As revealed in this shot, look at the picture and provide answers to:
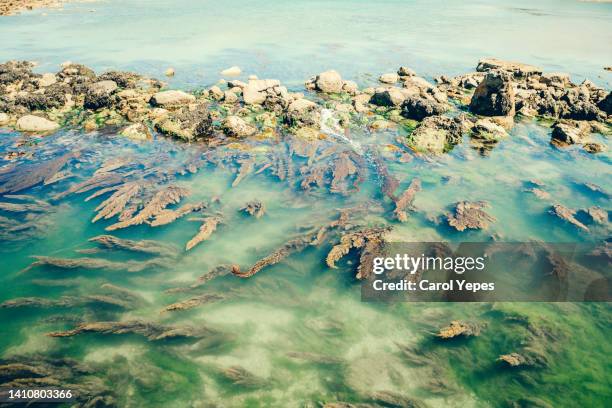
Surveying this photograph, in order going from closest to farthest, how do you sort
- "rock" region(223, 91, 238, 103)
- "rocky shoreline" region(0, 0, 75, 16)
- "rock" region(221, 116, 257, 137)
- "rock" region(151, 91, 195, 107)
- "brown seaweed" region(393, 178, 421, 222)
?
"brown seaweed" region(393, 178, 421, 222) < "rock" region(221, 116, 257, 137) < "rock" region(151, 91, 195, 107) < "rock" region(223, 91, 238, 103) < "rocky shoreline" region(0, 0, 75, 16)

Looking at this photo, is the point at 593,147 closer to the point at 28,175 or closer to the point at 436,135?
the point at 436,135

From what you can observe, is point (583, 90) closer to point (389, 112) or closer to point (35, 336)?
point (389, 112)

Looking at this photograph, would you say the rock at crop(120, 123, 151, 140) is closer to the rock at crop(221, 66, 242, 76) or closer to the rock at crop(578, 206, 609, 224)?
the rock at crop(221, 66, 242, 76)

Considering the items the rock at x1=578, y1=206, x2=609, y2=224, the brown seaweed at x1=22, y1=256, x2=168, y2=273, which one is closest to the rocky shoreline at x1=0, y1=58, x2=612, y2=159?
the rock at x1=578, y1=206, x2=609, y2=224

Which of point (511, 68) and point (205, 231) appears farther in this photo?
Answer: point (511, 68)

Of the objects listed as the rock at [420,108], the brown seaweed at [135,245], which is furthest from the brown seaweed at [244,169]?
the rock at [420,108]

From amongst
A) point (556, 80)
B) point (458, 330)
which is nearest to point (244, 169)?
point (458, 330)

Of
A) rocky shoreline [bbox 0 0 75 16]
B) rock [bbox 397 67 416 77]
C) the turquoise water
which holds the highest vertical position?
rocky shoreline [bbox 0 0 75 16]
